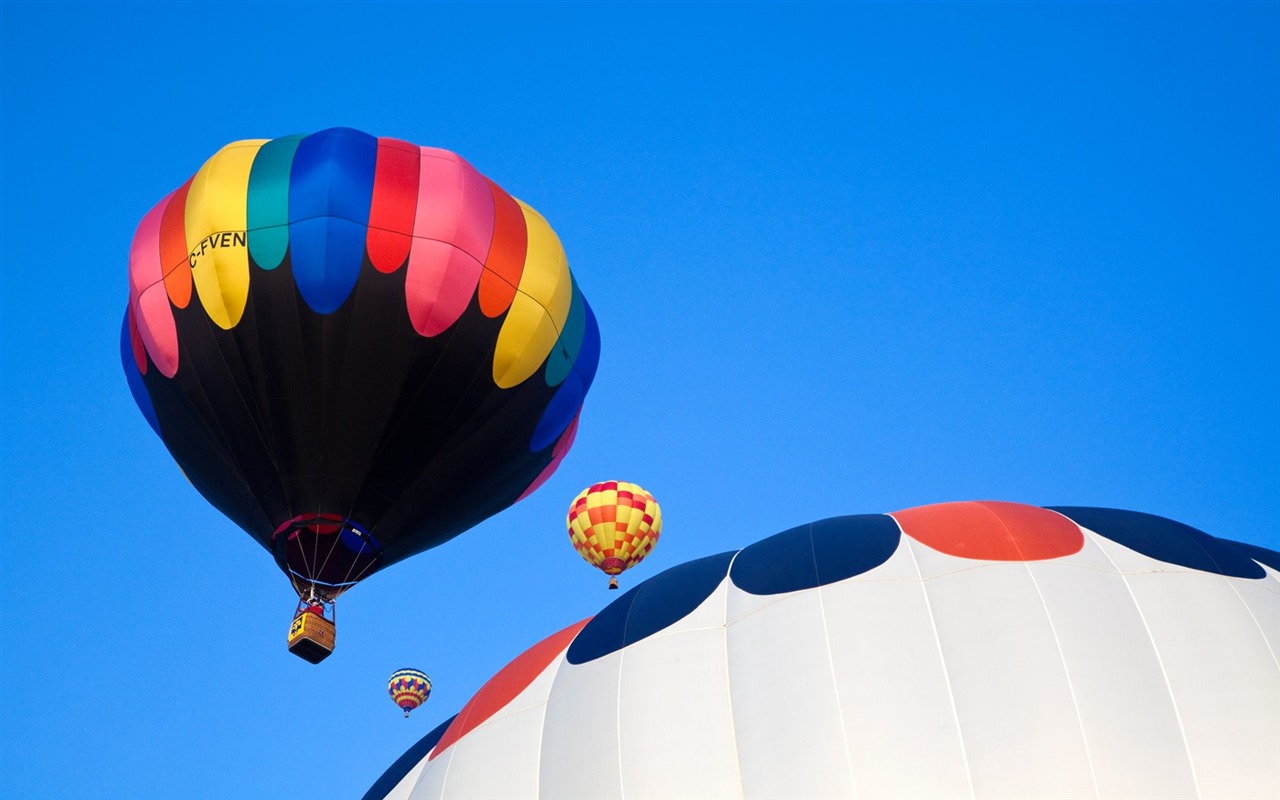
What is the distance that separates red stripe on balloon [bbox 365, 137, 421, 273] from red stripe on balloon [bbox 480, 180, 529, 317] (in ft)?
2.54

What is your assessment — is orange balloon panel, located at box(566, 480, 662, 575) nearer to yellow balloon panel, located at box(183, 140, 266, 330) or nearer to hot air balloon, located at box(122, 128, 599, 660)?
hot air balloon, located at box(122, 128, 599, 660)

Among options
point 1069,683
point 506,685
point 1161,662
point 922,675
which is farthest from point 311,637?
point 1161,662

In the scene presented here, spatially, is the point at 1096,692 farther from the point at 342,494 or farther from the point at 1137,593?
the point at 342,494

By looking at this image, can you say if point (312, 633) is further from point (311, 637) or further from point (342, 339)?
point (342, 339)

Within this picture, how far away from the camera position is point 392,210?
41.9 ft

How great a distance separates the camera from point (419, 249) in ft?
41.5

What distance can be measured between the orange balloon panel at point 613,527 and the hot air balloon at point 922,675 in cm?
810

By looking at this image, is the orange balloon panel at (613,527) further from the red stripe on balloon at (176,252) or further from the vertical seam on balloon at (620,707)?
the vertical seam on balloon at (620,707)

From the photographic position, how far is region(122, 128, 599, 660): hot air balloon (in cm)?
1244

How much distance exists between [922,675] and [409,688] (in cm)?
1629

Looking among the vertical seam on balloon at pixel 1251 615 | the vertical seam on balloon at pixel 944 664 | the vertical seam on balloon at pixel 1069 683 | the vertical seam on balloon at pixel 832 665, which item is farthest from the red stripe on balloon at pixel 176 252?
the vertical seam on balloon at pixel 1251 615

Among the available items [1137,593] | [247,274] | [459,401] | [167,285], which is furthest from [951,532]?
[167,285]

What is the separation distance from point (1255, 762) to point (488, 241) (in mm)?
7777

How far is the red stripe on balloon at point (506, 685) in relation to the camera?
10.0 metres
